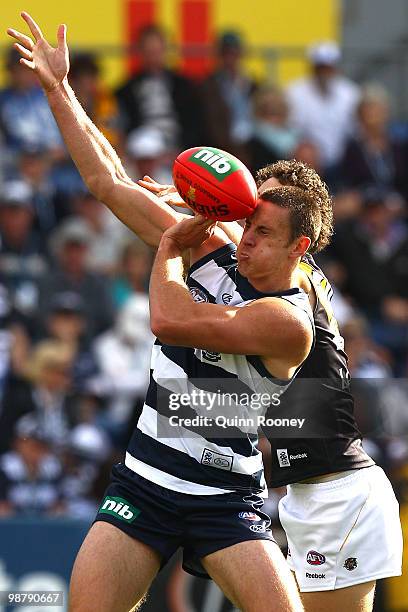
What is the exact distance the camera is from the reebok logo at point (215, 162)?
555cm

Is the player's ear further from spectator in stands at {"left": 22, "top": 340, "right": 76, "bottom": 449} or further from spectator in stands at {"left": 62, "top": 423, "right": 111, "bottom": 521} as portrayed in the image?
spectator in stands at {"left": 22, "top": 340, "right": 76, "bottom": 449}

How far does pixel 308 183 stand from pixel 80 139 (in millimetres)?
1129

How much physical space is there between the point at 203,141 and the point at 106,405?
3222 millimetres

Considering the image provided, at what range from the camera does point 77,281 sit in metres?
11.1

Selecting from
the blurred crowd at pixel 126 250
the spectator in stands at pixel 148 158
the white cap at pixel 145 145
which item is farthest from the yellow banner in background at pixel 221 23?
the spectator in stands at pixel 148 158

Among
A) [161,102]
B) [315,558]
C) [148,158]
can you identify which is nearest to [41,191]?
[148,158]

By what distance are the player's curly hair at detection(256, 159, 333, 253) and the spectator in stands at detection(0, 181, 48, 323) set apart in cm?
526

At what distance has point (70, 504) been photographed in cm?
962

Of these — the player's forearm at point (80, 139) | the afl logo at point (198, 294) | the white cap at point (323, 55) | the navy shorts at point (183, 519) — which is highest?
the player's forearm at point (80, 139)

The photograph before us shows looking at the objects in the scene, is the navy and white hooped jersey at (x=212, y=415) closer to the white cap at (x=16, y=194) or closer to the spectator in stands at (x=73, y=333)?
the spectator in stands at (x=73, y=333)

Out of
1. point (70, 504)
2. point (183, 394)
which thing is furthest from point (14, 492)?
point (183, 394)

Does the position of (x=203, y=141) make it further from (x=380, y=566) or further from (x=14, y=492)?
(x=380, y=566)

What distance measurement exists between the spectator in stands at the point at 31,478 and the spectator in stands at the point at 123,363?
2.34 ft

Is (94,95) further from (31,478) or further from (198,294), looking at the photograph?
(198,294)
